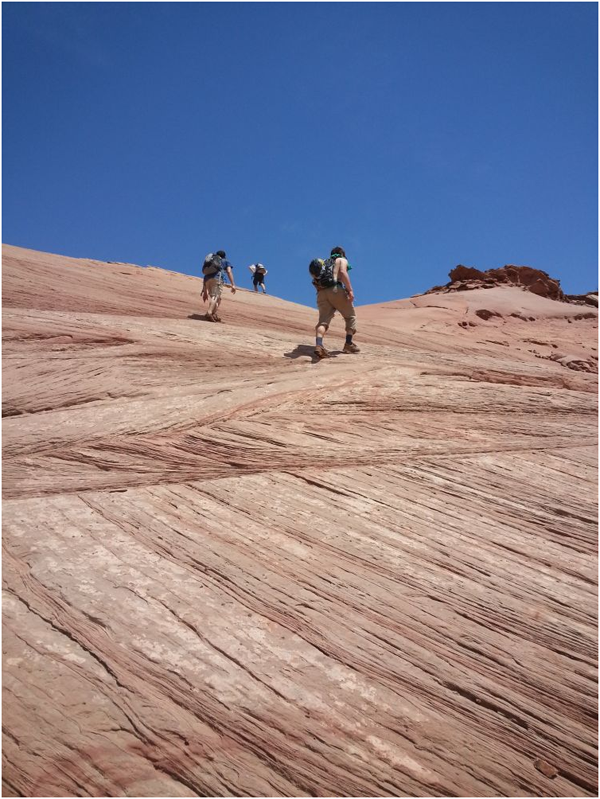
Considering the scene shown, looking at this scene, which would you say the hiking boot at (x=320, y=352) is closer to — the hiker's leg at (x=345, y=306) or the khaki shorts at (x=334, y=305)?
the khaki shorts at (x=334, y=305)

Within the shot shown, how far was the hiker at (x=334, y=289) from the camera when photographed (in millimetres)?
9648

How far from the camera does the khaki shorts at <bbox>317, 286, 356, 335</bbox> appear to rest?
31.7 feet

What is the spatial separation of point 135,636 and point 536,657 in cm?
299

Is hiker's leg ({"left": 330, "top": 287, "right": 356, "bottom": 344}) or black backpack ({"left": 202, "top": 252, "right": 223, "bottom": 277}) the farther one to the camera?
black backpack ({"left": 202, "top": 252, "right": 223, "bottom": 277})

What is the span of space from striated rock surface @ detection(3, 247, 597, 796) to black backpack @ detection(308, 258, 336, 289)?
1.87 metres

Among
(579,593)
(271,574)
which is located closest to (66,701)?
(271,574)

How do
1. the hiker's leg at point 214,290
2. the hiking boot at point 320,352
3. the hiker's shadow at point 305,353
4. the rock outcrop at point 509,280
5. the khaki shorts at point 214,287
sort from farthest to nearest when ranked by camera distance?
the rock outcrop at point 509,280 → the khaki shorts at point 214,287 → the hiker's leg at point 214,290 → the hiker's shadow at point 305,353 → the hiking boot at point 320,352

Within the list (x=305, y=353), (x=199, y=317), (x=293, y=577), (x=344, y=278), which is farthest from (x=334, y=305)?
(x=293, y=577)

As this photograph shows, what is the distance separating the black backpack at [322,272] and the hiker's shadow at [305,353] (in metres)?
1.17

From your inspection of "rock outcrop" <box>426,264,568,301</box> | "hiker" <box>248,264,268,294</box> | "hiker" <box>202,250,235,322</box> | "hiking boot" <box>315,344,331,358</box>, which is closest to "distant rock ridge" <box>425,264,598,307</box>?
"rock outcrop" <box>426,264,568,301</box>

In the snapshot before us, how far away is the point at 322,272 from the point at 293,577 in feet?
21.2

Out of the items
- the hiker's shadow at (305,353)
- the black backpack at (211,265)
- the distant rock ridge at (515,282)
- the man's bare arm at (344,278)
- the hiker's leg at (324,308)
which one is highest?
the distant rock ridge at (515,282)

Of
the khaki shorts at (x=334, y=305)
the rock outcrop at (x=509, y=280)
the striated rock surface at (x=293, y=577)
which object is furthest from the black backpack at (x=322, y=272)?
the rock outcrop at (x=509, y=280)

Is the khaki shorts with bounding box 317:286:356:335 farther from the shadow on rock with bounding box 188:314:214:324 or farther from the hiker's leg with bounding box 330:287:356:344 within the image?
the shadow on rock with bounding box 188:314:214:324
